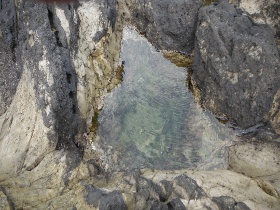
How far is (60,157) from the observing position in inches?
387

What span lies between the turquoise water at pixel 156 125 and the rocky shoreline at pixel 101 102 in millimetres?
498

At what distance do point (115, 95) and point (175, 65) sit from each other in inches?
126

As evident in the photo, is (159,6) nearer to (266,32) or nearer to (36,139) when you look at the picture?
(266,32)

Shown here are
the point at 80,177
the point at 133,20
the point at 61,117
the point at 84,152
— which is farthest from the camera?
the point at 133,20

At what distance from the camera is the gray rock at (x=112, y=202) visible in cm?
777

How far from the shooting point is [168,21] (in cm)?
1392

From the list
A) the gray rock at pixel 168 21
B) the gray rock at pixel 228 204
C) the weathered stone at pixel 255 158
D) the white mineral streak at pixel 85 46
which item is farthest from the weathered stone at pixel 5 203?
the gray rock at pixel 168 21

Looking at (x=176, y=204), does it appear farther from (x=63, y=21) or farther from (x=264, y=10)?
(x=264, y=10)

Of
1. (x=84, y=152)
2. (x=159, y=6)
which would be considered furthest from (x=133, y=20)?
(x=84, y=152)

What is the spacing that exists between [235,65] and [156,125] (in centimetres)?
384

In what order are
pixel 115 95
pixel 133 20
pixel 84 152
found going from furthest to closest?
pixel 133 20
pixel 115 95
pixel 84 152

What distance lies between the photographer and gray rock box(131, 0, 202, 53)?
13367 millimetres

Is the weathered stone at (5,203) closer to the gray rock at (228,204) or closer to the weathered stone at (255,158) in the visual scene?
the gray rock at (228,204)

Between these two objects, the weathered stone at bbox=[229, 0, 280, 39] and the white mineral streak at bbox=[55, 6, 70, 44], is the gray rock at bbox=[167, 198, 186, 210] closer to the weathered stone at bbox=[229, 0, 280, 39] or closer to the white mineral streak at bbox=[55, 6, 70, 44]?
the white mineral streak at bbox=[55, 6, 70, 44]
